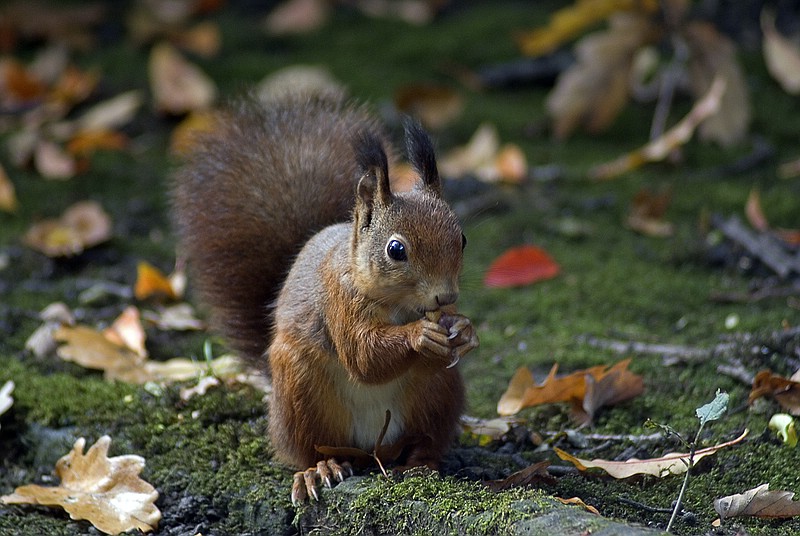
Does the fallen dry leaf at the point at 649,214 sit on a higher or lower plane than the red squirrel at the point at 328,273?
lower

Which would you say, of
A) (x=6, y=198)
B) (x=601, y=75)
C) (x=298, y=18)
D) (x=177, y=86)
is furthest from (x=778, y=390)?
(x=298, y=18)

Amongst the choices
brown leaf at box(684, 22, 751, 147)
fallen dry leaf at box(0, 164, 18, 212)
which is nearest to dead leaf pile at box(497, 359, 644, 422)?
brown leaf at box(684, 22, 751, 147)

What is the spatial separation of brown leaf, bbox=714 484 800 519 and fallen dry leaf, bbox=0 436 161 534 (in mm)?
1063

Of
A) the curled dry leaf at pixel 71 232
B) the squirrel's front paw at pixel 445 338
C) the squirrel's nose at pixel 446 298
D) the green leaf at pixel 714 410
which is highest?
the squirrel's nose at pixel 446 298

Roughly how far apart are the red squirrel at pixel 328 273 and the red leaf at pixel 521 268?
866 mm

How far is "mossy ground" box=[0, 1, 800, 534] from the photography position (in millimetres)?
2059

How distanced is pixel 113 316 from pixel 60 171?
1181mm

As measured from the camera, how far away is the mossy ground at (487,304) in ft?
6.75

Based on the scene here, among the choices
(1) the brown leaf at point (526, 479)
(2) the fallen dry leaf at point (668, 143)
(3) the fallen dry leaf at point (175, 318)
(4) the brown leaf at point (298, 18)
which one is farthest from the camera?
(4) the brown leaf at point (298, 18)

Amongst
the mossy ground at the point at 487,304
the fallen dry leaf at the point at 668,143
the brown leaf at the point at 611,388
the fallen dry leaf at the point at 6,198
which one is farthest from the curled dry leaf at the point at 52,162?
the brown leaf at the point at 611,388

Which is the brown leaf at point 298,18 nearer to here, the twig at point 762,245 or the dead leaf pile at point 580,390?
the twig at point 762,245

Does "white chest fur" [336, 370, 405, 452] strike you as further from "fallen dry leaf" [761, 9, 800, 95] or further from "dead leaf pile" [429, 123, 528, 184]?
"fallen dry leaf" [761, 9, 800, 95]

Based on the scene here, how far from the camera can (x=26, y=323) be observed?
2.97m

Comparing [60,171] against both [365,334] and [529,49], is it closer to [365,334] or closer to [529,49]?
[529,49]
